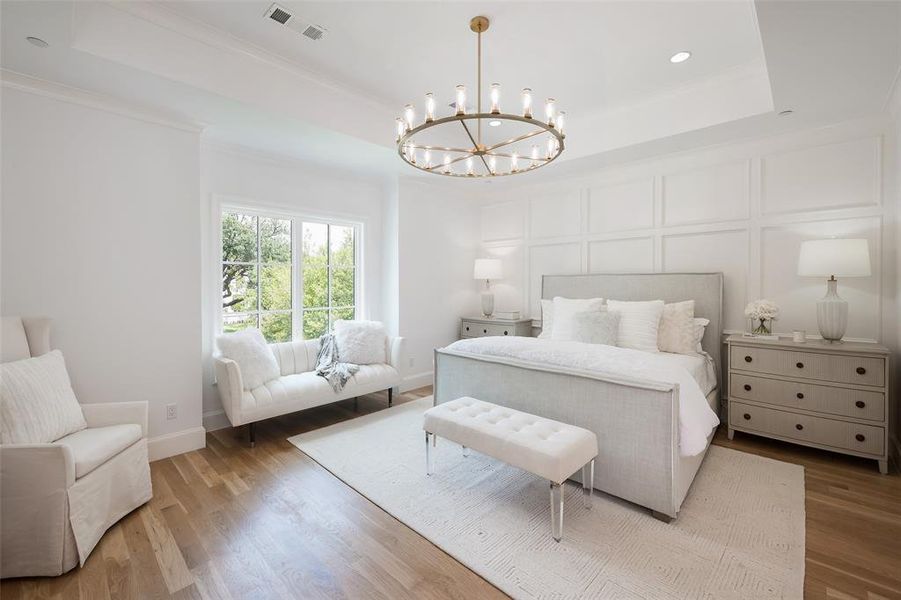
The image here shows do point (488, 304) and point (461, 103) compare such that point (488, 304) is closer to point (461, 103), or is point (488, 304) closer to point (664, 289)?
point (664, 289)

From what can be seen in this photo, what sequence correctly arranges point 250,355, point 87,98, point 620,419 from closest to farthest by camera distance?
1. point 620,419
2. point 87,98
3. point 250,355

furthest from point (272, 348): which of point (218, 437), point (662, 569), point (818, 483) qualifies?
point (818, 483)

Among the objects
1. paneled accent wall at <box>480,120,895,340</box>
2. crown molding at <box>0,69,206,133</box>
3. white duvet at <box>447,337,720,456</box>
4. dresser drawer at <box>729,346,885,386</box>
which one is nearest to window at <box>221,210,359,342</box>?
crown molding at <box>0,69,206,133</box>

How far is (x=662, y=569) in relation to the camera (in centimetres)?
174

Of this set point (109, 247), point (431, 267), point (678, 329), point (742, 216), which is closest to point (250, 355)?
point (109, 247)

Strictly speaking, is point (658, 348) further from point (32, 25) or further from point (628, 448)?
point (32, 25)

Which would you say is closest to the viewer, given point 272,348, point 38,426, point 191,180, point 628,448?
point 38,426

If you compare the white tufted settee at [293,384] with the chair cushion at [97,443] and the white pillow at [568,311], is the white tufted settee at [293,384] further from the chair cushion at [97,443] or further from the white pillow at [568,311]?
the white pillow at [568,311]

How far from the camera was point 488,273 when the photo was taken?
5059 mm

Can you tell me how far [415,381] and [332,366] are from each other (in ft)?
4.32

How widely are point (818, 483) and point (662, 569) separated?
5.18 feet

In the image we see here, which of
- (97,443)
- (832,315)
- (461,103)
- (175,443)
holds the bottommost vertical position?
(175,443)

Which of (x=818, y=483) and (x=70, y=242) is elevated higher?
(x=70, y=242)

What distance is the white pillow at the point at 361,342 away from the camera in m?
3.98
